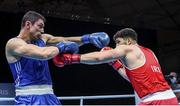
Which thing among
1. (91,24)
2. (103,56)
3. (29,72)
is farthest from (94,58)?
(91,24)

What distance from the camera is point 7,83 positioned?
663cm

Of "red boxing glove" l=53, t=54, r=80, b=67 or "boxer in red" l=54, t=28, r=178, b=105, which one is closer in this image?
"red boxing glove" l=53, t=54, r=80, b=67

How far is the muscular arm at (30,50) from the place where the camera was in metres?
2.12

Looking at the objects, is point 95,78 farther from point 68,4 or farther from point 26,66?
point 26,66

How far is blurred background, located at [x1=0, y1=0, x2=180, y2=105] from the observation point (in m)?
6.98

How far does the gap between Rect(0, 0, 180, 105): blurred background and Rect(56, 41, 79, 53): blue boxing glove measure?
182 inches

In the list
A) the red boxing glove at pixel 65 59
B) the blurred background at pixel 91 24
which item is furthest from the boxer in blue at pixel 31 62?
the blurred background at pixel 91 24

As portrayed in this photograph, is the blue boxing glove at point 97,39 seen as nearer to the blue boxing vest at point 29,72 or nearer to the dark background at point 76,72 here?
the blue boxing vest at point 29,72

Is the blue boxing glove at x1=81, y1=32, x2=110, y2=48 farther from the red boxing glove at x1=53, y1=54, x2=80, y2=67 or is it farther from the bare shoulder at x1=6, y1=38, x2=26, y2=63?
the bare shoulder at x1=6, y1=38, x2=26, y2=63

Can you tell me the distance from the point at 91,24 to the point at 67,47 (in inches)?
222

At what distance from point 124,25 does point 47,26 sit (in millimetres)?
1735

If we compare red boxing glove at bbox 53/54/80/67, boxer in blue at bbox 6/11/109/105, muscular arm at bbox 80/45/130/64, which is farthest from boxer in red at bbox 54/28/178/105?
boxer in blue at bbox 6/11/109/105

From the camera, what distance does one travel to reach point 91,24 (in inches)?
312

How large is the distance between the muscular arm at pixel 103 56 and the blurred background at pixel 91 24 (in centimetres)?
449
